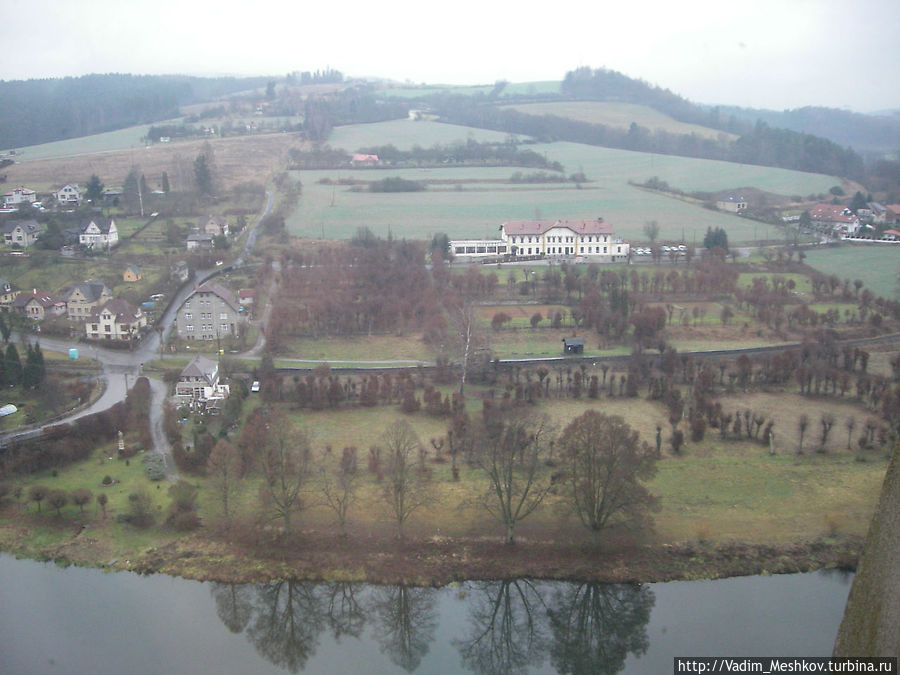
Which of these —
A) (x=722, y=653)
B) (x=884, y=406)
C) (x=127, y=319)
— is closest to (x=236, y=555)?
(x=722, y=653)

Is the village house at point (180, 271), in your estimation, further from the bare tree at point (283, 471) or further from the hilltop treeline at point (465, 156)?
the hilltop treeline at point (465, 156)

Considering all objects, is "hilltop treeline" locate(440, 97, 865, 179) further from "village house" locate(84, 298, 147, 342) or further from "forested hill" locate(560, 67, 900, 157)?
"village house" locate(84, 298, 147, 342)

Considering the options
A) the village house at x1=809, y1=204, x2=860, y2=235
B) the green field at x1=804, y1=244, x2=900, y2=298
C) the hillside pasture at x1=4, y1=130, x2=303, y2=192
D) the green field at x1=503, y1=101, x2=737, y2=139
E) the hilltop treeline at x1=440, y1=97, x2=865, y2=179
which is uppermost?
the green field at x1=503, y1=101, x2=737, y2=139

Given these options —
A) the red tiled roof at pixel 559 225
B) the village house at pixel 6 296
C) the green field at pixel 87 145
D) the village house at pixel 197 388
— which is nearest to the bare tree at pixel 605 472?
the village house at pixel 197 388

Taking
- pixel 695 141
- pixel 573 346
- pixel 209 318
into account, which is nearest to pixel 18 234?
pixel 209 318

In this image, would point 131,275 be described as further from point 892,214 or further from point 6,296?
point 892,214

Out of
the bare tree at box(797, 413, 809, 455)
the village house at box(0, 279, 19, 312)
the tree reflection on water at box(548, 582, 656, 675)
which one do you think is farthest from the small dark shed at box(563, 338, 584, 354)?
the village house at box(0, 279, 19, 312)

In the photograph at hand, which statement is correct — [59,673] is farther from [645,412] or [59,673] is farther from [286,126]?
[286,126]
